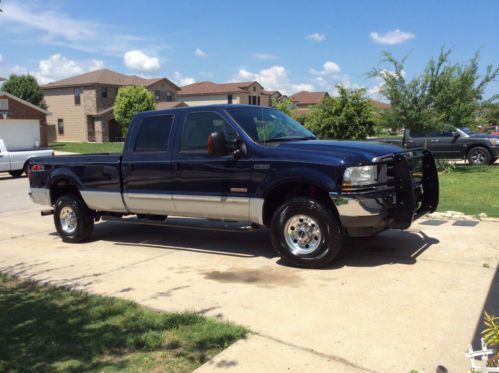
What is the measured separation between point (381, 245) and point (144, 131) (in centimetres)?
371

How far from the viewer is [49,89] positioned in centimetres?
5619

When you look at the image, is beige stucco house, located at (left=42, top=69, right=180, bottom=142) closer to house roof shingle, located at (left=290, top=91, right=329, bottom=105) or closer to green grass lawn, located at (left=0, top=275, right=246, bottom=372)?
house roof shingle, located at (left=290, top=91, right=329, bottom=105)

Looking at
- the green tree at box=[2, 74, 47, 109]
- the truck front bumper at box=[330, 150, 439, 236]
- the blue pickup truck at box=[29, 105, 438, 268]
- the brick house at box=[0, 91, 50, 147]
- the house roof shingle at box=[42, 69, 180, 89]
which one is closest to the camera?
→ the truck front bumper at box=[330, 150, 439, 236]

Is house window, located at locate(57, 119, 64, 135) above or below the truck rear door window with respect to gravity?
above

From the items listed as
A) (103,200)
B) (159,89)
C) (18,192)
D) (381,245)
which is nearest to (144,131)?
(103,200)

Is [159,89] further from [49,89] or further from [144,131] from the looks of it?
[144,131]

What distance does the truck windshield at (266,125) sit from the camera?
254 inches

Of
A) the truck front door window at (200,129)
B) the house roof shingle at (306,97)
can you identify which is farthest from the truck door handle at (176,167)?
the house roof shingle at (306,97)

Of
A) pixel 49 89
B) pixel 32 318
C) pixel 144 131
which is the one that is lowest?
pixel 32 318

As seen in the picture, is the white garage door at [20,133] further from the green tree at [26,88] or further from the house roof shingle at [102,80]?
the house roof shingle at [102,80]

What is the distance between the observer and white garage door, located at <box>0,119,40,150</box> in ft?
112

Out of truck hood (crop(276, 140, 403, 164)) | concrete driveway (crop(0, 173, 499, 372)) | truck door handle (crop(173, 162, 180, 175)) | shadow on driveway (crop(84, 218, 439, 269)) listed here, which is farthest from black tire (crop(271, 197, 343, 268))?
truck door handle (crop(173, 162, 180, 175))

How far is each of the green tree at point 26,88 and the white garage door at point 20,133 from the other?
15.4 metres

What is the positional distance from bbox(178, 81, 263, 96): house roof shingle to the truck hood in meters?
62.8
